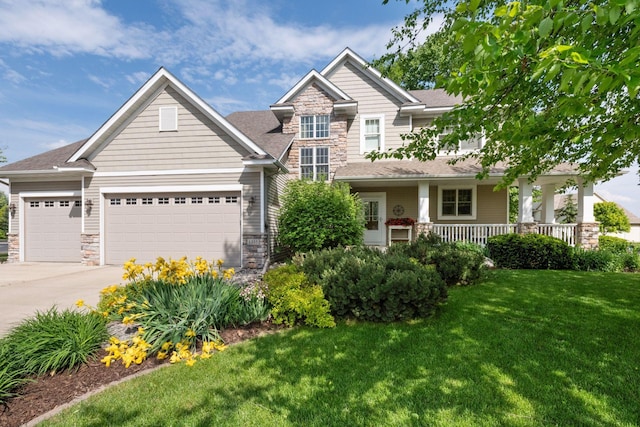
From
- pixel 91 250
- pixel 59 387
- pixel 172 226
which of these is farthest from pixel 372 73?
pixel 59 387

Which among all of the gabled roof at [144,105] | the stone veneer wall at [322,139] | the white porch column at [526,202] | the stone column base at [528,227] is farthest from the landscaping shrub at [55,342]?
the white porch column at [526,202]

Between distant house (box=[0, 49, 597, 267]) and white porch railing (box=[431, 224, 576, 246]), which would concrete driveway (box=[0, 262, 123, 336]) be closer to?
distant house (box=[0, 49, 597, 267])

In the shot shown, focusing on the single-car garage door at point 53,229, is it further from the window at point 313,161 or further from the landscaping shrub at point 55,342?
the landscaping shrub at point 55,342

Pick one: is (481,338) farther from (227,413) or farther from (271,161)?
(271,161)

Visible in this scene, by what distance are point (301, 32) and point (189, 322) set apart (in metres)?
8.45

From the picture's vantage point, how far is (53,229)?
10.7m

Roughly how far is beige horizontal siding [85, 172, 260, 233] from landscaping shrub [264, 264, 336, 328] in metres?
4.91

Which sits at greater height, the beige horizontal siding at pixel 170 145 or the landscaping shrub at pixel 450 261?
the beige horizontal siding at pixel 170 145

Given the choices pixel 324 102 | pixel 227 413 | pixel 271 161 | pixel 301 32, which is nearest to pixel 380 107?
pixel 324 102

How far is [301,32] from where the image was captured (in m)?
8.84

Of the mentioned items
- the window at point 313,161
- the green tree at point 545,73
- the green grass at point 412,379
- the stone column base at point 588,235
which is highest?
the window at point 313,161

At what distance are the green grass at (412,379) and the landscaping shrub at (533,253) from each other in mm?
4408

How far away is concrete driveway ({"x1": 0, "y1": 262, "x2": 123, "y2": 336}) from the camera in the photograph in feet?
17.9

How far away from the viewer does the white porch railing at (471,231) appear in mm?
11148
